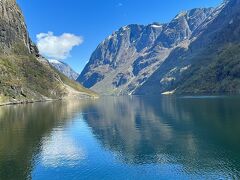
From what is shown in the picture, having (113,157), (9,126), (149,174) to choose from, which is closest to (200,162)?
(149,174)

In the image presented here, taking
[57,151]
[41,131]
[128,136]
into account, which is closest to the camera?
[57,151]

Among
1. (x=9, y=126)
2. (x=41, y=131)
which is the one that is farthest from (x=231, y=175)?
(x=9, y=126)

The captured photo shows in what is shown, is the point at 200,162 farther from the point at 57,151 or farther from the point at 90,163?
the point at 57,151

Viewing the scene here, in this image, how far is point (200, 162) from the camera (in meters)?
80.7

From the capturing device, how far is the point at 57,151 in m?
97.9

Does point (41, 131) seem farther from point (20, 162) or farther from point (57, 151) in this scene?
point (20, 162)

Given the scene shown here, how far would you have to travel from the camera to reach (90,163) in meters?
82.9

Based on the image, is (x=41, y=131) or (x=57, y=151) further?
(x=41, y=131)

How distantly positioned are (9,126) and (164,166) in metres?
90.9

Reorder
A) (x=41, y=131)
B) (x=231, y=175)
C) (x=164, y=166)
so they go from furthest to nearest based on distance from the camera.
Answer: (x=41, y=131), (x=164, y=166), (x=231, y=175)

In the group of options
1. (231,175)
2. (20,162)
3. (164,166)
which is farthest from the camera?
(20,162)

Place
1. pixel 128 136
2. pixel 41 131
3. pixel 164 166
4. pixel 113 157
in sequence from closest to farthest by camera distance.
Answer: pixel 164 166
pixel 113 157
pixel 128 136
pixel 41 131

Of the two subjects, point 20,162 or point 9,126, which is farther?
point 9,126

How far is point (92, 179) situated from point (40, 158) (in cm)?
2326
